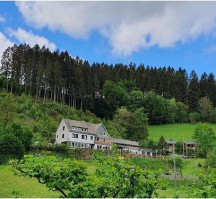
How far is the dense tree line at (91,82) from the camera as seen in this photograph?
281ft

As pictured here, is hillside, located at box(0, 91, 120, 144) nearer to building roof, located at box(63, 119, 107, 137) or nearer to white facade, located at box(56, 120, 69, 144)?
white facade, located at box(56, 120, 69, 144)

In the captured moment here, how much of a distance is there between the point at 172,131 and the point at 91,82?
25283mm

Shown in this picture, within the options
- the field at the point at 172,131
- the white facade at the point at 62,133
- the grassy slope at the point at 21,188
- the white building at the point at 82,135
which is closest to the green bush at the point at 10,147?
the grassy slope at the point at 21,188

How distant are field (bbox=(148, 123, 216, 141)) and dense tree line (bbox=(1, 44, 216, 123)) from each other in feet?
15.6

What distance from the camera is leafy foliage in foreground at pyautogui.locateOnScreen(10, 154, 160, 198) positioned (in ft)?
18.5

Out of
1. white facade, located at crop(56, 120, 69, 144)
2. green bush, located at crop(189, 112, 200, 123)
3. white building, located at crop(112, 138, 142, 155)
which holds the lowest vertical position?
white building, located at crop(112, 138, 142, 155)

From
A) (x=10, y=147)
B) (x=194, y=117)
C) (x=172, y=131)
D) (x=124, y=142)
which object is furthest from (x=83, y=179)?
(x=194, y=117)

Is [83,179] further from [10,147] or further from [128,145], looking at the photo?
[128,145]

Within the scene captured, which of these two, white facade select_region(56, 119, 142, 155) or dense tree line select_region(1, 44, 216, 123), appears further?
dense tree line select_region(1, 44, 216, 123)

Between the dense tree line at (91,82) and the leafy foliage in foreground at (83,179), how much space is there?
74460 millimetres

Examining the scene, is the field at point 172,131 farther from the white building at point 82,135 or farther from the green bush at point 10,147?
the green bush at point 10,147

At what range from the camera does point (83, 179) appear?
591cm

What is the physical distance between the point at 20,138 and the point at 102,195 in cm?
3751

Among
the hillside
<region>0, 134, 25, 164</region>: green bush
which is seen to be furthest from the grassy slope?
the hillside
